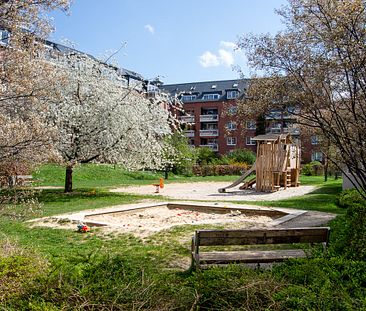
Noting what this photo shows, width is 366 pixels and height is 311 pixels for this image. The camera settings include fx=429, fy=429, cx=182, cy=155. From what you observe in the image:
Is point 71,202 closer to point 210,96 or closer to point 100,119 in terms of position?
point 100,119

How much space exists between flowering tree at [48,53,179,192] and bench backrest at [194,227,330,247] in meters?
11.9

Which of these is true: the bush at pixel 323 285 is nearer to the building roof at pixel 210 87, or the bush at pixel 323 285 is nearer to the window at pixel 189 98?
the building roof at pixel 210 87

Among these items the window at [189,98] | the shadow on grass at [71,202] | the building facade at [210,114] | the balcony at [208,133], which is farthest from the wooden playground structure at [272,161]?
the window at [189,98]

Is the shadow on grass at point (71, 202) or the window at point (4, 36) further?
the shadow on grass at point (71, 202)

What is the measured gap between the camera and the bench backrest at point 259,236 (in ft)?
19.5

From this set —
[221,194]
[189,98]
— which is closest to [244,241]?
[221,194]

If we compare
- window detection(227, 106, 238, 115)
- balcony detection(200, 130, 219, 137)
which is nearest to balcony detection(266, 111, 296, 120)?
window detection(227, 106, 238, 115)

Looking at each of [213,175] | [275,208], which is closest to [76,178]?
[213,175]

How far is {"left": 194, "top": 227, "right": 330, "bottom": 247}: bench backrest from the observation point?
5941mm

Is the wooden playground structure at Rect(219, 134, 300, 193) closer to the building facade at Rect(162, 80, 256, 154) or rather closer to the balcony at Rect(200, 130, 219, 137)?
the building facade at Rect(162, 80, 256, 154)

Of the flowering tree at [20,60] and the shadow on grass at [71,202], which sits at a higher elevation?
the flowering tree at [20,60]

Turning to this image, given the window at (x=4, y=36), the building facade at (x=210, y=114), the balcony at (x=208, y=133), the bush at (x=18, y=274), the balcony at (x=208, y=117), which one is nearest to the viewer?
the bush at (x=18, y=274)

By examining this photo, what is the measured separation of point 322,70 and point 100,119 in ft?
35.0

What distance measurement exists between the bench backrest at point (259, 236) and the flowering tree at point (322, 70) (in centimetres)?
339
